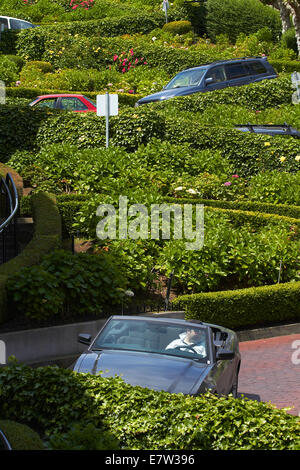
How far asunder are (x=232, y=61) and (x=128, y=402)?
2341 cm

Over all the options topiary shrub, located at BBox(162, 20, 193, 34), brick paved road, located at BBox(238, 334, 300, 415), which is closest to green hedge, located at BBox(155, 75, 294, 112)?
brick paved road, located at BBox(238, 334, 300, 415)

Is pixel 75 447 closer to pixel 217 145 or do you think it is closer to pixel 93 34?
pixel 217 145

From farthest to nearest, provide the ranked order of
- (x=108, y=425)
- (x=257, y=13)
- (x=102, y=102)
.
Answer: (x=257, y=13) → (x=102, y=102) → (x=108, y=425)

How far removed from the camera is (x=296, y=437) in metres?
5.48

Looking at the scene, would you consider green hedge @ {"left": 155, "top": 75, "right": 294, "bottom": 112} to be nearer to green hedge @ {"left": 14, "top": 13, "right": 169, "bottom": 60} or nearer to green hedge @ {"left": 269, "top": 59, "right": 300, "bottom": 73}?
green hedge @ {"left": 269, "top": 59, "right": 300, "bottom": 73}

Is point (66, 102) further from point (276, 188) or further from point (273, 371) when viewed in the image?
point (273, 371)

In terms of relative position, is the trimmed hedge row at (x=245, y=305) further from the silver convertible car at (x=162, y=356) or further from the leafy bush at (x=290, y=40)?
the leafy bush at (x=290, y=40)

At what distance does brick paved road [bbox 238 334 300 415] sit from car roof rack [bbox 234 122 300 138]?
34.1 ft

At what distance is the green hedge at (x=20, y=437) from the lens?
5.18 meters

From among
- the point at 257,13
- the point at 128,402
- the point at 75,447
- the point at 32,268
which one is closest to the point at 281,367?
the point at 32,268

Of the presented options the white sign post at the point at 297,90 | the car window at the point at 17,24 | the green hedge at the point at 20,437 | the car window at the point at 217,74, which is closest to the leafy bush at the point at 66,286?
the green hedge at the point at 20,437

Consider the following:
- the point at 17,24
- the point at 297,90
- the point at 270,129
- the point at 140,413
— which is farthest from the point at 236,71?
the point at 140,413

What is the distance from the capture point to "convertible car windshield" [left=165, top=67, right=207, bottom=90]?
27.1 meters

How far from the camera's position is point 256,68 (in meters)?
29.0
